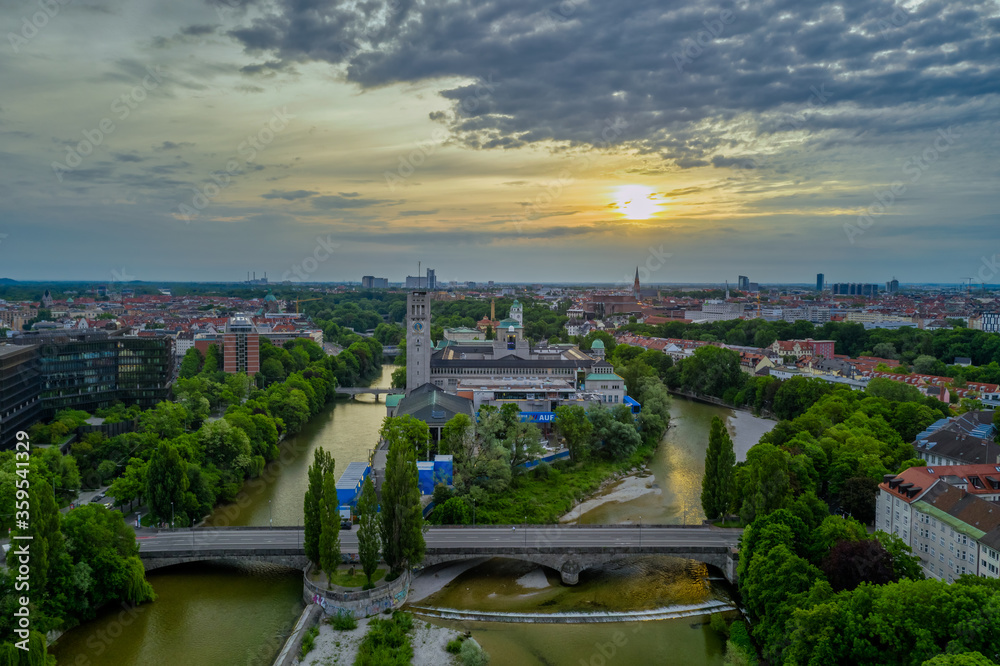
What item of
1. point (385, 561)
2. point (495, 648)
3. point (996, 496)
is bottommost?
point (495, 648)

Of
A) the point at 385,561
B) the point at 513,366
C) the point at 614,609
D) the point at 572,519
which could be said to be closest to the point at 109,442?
the point at 385,561

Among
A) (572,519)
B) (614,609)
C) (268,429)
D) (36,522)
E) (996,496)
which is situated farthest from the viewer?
(268,429)

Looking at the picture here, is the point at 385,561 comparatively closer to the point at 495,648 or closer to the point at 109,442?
the point at 495,648

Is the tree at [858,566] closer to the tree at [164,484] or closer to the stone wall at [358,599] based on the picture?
the stone wall at [358,599]

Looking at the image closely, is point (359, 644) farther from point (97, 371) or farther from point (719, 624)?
point (97, 371)

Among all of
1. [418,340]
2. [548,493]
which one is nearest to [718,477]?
[548,493]

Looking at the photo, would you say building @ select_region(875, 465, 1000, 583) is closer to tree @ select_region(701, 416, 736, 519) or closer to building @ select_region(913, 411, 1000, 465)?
building @ select_region(913, 411, 1000, 465)
